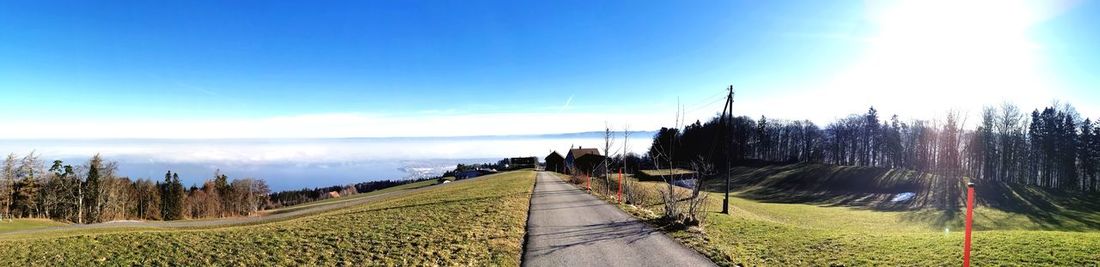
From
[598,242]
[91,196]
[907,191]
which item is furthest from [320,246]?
[91,196]

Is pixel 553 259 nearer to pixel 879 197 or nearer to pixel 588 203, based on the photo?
pixel 588 203

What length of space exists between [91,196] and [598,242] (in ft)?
260

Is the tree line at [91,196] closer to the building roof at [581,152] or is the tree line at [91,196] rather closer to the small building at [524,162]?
the small building at [524,162]

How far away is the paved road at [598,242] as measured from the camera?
10039mm

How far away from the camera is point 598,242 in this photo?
1198 centimetres

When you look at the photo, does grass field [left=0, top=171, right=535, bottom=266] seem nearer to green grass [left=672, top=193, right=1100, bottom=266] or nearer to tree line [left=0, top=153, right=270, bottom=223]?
green grass [left=672, top=193, right=1100, bottom=266]

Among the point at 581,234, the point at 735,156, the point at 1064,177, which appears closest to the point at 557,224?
the point at 581,234

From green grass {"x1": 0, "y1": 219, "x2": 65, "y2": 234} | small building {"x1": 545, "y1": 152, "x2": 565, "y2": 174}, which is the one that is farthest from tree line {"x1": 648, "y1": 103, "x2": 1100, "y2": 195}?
green grass {"x1": 0, "y1": 219, "x2": 65, "y2": 234}

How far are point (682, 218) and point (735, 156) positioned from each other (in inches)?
3697

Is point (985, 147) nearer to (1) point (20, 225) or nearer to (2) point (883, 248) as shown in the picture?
(2) point (883, 248)

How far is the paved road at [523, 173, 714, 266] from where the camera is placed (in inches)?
395

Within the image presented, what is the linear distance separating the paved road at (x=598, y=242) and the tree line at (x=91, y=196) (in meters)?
70.9

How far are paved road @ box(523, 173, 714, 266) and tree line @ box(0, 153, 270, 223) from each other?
70898 mm

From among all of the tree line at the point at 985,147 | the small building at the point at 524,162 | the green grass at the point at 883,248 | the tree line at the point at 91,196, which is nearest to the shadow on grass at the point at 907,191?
the tree line at the point at 985,147
